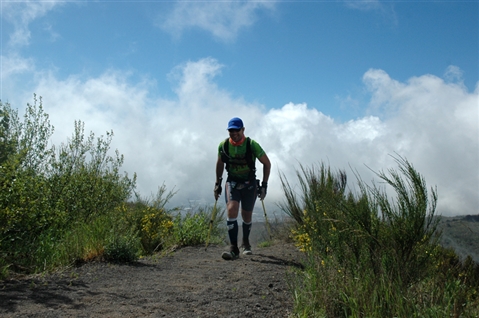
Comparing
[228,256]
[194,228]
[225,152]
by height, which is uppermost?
[225,152]

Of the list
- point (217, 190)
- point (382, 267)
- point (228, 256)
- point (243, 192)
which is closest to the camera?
point (382, 267)

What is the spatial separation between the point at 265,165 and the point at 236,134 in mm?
744

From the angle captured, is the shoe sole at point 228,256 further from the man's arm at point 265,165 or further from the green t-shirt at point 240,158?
the man's arm at point 265,165

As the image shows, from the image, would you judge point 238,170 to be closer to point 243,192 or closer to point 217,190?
point 243,192

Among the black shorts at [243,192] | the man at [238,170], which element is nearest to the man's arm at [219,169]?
the man at [238,170]

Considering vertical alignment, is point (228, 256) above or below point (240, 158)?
below

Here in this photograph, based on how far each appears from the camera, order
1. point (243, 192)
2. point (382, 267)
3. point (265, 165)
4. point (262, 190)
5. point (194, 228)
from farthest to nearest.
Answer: point (194, 228), point (262, 190), point (265, 165), point (243, 192), point (382, 267)

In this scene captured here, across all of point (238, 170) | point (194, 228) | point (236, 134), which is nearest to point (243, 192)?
point (238, 170)

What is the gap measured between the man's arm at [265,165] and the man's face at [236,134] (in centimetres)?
48

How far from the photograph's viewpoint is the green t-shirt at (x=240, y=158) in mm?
7152

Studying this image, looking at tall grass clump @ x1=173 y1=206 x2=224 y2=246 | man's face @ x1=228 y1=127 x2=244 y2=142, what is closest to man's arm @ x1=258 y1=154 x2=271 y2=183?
man's face @ x1=228 y1=127 x2=244 y2=142

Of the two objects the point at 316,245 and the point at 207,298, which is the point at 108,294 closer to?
the point at 207,298

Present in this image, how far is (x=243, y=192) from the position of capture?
23.9 ft

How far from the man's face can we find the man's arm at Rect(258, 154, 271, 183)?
483mm
